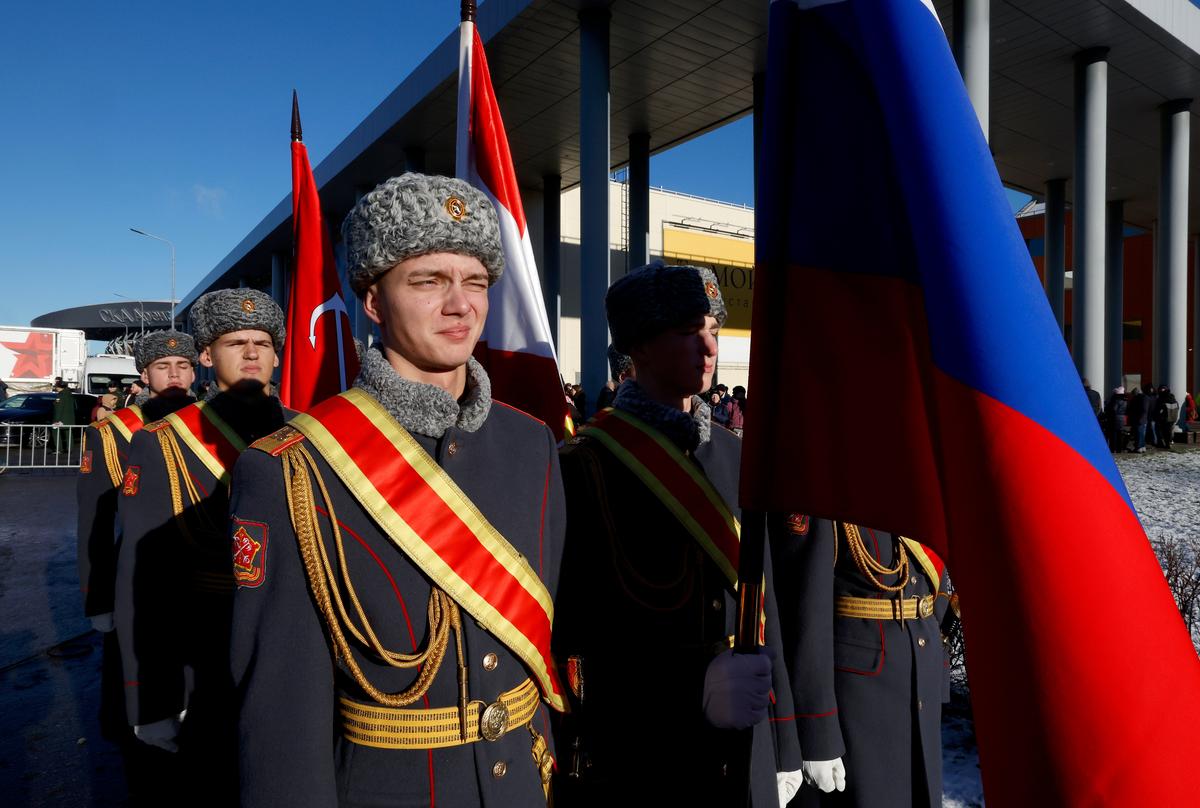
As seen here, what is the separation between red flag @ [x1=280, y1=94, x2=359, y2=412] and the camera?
15.9 ft

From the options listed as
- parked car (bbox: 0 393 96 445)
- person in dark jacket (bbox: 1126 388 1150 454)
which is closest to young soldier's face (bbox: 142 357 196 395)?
A: person in dark jacket (bbox: 1126 388 1150 454)

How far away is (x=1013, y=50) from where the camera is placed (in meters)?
15.5

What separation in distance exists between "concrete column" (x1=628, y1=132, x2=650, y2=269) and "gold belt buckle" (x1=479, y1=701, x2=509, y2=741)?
1671 cm

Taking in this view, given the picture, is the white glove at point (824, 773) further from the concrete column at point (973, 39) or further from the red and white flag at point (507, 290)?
the concrete column at point (973, 39)

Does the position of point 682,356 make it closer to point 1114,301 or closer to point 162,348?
point 162,348

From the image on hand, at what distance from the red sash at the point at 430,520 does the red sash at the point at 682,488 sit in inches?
24.2

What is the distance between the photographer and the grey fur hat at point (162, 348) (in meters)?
4.79

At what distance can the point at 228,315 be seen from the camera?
10.7 ft

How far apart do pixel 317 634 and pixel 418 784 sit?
1.15 feet

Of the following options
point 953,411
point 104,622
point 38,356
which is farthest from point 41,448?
point 953,411

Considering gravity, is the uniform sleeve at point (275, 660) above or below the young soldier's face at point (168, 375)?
below

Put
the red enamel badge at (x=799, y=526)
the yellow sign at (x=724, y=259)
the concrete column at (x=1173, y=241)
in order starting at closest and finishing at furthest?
the red enamel badge at (x=799, y=526), the concrete column at (x=1173, y=241), the yellow sign at (x=724, y=259)

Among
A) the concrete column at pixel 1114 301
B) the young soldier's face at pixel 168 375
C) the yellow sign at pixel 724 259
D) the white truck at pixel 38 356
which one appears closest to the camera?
the young soldier's face at pixel 168 375

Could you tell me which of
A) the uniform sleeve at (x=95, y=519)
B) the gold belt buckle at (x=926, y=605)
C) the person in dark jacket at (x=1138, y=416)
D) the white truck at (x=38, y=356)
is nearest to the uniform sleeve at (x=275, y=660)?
the gold belt buckle at (x=926, y=605)
